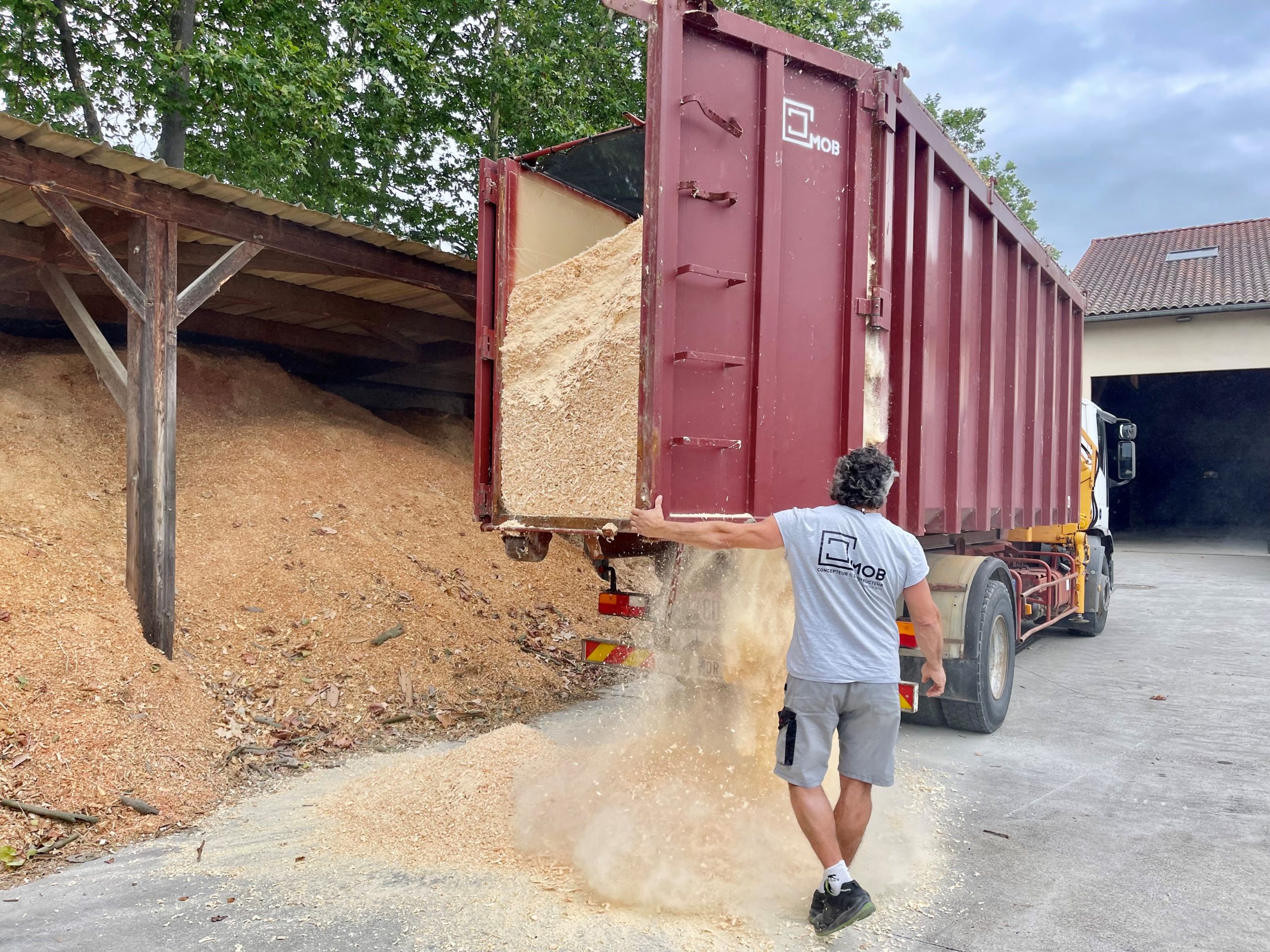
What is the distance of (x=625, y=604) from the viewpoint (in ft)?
16.9

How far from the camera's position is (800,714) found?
319 cm

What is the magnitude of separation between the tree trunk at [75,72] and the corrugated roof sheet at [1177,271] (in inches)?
705

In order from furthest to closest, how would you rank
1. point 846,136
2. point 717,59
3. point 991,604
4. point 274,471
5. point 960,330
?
point 274,471 → point 991,604 → point 960,330 → point 846,136 → point 717,59

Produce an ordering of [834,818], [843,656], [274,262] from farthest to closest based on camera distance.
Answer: [274,262] < [834,818] < [843,656]

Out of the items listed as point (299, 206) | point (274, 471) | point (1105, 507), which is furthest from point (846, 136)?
point (1105, 507)

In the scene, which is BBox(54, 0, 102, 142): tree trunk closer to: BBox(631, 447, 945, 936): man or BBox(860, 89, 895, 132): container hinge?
BBox(860, 89, 895, 132): container hinge

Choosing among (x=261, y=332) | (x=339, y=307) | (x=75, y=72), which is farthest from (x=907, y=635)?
(x=75, y=72)

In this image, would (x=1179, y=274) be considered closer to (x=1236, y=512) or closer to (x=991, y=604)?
(x=1236, y=512)

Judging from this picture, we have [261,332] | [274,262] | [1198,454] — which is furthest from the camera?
[1198,454]

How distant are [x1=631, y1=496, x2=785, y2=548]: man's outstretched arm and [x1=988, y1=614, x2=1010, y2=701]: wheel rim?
308 centimetres

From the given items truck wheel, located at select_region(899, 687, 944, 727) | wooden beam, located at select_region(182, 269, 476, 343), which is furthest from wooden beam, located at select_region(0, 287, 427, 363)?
truck wheel, located at select_region(899, 687, 944, 727)

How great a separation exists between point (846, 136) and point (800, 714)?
275 cm

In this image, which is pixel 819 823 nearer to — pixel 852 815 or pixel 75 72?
pixel 852 815

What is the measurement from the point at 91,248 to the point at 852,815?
17.3 feet
